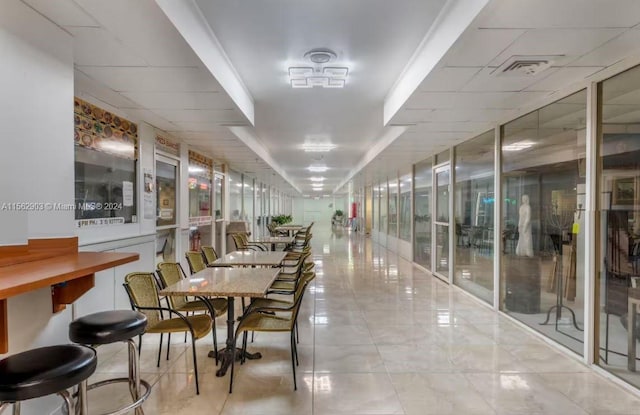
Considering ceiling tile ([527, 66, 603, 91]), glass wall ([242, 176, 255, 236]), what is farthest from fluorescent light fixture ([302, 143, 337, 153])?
ceiling tile ([527, 66, 603, 91])

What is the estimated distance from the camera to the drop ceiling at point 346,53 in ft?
7.60

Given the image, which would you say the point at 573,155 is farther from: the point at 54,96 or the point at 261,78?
the point at 54,96

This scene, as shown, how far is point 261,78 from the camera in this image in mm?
4418

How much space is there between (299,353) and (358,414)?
1.17 m

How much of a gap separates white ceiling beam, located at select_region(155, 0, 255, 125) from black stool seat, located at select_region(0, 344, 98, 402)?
1.94 m

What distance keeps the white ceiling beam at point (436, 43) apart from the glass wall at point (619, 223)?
1654mm

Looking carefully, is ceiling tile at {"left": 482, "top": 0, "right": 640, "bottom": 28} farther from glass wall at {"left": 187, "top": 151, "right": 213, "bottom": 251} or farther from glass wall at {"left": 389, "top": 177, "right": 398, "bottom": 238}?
glass wall at {"left": 389, "top": 177, "right": 398, "bottom": 238}

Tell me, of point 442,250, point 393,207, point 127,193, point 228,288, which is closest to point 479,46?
point 228,288

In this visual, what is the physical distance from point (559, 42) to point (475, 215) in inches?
155

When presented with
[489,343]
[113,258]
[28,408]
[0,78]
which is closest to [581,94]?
[489,343]

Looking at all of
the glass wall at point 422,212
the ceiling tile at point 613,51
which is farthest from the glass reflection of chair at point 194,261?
the glass wall at point 422,212

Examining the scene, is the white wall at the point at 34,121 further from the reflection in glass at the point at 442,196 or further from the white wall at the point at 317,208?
the white wall at the point at 317,208

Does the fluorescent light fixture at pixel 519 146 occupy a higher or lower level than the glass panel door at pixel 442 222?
higher

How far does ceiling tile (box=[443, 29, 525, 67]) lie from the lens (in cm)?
249
